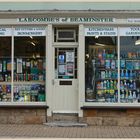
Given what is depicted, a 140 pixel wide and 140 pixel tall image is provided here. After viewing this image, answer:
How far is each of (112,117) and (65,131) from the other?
75.9 inches

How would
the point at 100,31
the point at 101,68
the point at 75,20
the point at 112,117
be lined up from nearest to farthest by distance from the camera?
1. the point at 112,117
2. the point at 75,20
3. the point at 100,31
4. the point at 101,68

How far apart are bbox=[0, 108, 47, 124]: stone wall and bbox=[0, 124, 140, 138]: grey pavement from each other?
0.32 m

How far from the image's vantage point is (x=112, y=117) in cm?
1501

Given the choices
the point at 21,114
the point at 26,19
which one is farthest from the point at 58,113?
the point at 26,19

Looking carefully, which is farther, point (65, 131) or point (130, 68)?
point (130, 68)

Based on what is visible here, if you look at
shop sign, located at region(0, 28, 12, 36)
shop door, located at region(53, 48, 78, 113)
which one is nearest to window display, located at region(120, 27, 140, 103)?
shop door, located at region(53, 48, 78, 113)

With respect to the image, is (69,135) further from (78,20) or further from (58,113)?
(78,20)

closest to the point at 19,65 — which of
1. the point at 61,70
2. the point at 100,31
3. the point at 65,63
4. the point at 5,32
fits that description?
the point at 5,32

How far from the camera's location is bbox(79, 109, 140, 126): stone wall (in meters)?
15.0

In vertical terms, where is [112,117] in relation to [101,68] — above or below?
below

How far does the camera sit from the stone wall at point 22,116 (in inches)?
596

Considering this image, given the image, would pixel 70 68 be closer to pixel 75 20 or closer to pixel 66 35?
pixel 66 35

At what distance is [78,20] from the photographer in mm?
15148

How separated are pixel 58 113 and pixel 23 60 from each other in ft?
6.90
